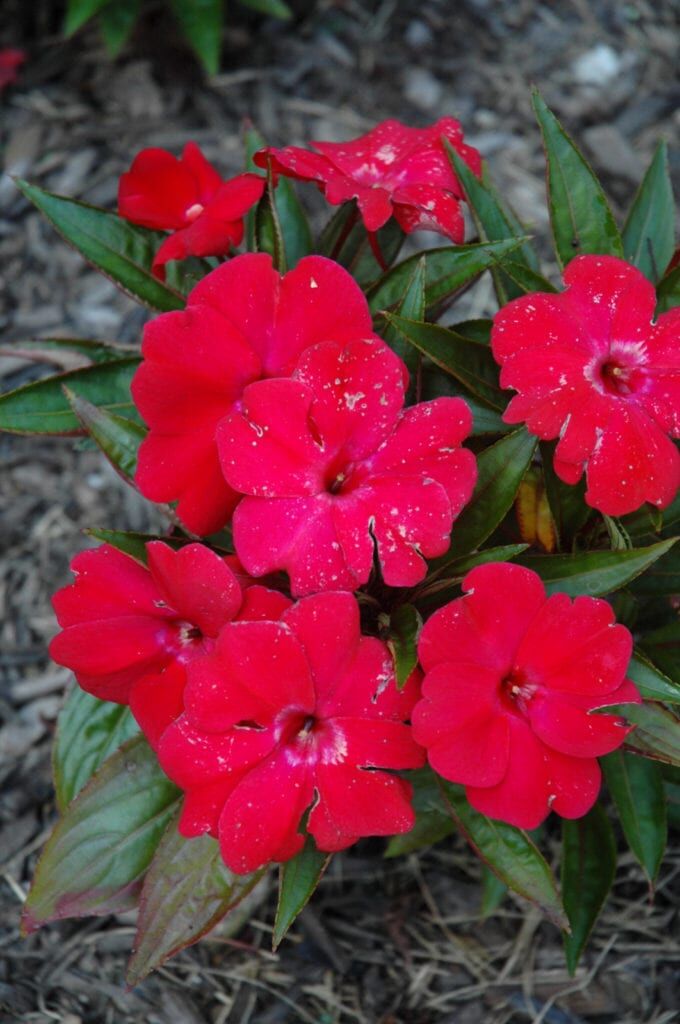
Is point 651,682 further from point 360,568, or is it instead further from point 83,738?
point 83,738

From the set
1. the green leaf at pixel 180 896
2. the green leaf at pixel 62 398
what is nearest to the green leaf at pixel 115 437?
the green leaf at pixel 62 398

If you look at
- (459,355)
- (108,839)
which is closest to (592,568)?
(459,355)

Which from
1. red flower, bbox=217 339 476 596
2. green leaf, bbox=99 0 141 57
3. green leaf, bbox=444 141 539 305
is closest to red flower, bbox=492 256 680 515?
red flower, bbox=217 339 476 596

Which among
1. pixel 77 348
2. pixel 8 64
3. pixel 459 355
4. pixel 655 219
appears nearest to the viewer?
pixel 459 355

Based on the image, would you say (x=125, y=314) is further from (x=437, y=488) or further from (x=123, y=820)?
(x=437, y=488)

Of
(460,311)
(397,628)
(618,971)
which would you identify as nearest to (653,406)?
(397,628)

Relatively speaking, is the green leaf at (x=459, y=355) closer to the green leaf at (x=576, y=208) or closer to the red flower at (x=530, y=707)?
the green leaf at (x=576, y=208)
